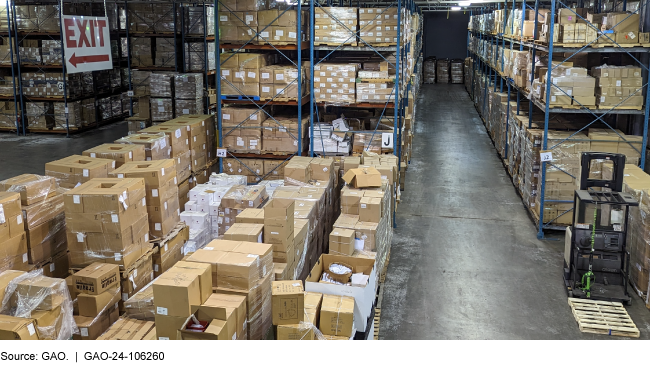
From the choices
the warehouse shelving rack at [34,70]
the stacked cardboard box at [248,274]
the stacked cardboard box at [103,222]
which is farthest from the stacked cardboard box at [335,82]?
the warehouse shelving rack at [34,70]

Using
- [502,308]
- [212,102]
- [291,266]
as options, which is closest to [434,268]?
[502,308]

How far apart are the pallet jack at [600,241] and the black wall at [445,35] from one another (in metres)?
30.0

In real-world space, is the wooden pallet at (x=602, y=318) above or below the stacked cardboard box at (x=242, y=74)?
below

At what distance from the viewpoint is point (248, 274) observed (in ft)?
16.3

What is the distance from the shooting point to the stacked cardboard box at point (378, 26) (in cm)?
985

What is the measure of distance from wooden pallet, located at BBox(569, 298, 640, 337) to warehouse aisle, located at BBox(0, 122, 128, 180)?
11484 mm

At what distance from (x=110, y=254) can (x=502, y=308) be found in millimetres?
4675

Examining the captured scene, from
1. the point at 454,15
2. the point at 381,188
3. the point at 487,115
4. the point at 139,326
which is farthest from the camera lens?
the point at 454,15

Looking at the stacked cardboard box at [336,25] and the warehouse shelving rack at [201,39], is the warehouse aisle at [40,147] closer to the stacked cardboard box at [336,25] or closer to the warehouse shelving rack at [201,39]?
the warehouse shelving rack at [201,39]

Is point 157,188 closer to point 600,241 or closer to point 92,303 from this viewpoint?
point 92,303

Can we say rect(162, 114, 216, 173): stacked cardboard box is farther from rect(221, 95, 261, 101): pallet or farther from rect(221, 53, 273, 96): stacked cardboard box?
rect(221, 53, 273, 96): stacked cardboard box

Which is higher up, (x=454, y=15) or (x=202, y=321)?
(x=454, y=15)

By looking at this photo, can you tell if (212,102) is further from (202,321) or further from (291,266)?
(202,321)

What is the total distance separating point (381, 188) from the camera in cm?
809
